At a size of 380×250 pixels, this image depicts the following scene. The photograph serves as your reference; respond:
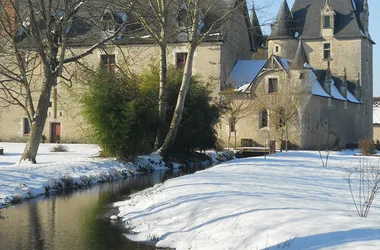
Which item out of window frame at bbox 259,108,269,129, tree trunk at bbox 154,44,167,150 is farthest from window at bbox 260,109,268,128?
tree trunk at bbox 154,44,167,150

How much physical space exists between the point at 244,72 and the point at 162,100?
1534 centimetres

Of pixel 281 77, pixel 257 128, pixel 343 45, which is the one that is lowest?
pixel 257 128

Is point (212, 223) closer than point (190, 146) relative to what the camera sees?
Yes

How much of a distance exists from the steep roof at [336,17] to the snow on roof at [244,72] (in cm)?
657

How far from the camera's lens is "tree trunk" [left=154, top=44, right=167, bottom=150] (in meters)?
24.1

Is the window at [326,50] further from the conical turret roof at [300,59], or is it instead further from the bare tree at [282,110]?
the bare tree at [282,110]

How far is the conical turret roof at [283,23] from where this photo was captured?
4326 cm

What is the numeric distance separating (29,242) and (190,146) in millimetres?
18734

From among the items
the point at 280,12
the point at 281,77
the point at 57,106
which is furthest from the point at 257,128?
the point at 57,106

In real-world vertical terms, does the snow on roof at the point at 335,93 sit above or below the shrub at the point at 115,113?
above

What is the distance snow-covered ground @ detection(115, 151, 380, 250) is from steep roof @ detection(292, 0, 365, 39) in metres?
31.3

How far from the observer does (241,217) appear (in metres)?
8.68

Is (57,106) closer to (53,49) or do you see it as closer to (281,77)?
(281,77)

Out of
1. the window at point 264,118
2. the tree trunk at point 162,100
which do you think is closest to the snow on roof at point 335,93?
the window at point 264,118
